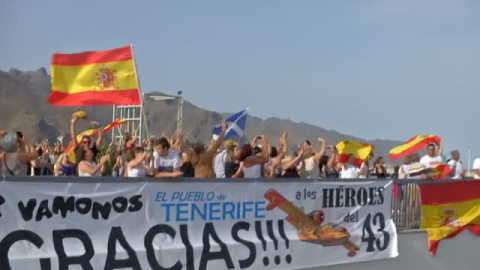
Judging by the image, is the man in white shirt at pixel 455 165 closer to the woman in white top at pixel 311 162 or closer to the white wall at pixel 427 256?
the white wall at pixel 427 256

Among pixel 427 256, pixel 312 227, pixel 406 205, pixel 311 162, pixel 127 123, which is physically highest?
pixel 127 123

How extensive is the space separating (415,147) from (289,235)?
9.54m

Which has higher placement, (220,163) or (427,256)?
(220,163)

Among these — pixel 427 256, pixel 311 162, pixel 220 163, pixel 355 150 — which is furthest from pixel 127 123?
pixel 427 256

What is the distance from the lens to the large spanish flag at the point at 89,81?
47.1 feet

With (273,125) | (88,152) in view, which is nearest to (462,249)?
(88,152)

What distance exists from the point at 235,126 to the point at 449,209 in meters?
5.38

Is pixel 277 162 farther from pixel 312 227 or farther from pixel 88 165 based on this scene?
pixel 88 165

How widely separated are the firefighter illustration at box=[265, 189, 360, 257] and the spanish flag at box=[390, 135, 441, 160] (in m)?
7.68

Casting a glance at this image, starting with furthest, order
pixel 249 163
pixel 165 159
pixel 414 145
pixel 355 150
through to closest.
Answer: pixel 414 145 → pixel 355 150 → pixel 249 163 → pixel 165 159

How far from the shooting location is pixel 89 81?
1455 cm

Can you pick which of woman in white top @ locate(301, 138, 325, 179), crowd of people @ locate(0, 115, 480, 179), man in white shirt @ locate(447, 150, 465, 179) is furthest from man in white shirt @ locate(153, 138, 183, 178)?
man in white shirt @ locate(447, 150, 465, 179)

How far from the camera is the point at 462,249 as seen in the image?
53.8ft

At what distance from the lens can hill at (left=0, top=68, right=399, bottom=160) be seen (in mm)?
90938
